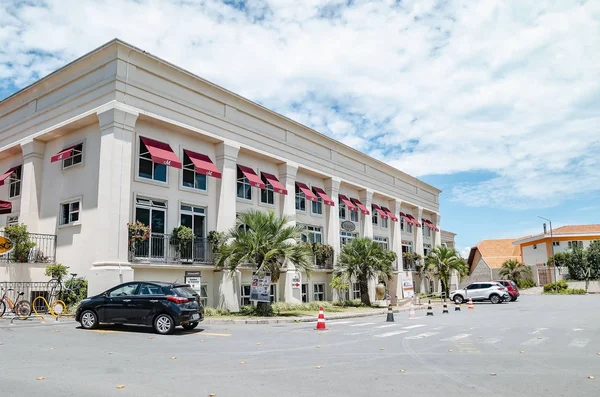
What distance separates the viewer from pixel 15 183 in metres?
26.1

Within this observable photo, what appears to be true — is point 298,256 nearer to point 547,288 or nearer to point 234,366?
point 234,366

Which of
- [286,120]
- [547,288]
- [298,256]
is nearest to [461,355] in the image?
[298,256]

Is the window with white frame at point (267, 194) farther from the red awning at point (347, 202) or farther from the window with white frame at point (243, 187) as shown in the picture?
the red awning at point (347, 202)

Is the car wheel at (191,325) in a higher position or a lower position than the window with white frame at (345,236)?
lower

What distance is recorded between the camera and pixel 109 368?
8.94m

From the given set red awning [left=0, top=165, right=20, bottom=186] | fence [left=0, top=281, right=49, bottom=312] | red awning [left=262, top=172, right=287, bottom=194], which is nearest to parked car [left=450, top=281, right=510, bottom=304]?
red awning [left=262, top=172, right=287, bottom=194]

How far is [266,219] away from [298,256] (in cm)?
213

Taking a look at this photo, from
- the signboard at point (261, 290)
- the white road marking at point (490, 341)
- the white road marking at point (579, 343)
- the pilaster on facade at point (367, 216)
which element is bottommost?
the white road marking at point (579, 343)

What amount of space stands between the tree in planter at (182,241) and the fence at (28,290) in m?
5.45

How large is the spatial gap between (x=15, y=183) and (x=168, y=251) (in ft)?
33.8

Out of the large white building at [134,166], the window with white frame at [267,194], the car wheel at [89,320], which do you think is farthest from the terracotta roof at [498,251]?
the car wheel at [89,320]

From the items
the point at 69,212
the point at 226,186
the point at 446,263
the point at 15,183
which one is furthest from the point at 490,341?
the point at 446,263

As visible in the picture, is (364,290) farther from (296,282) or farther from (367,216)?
(367,216)

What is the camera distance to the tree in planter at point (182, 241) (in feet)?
73.1
